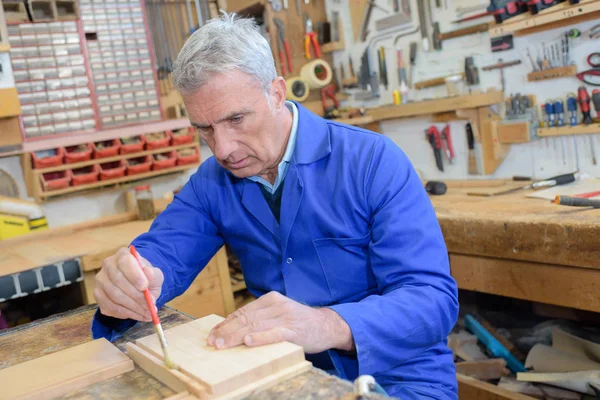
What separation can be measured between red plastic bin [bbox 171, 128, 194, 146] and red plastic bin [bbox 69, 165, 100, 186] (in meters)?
0.46

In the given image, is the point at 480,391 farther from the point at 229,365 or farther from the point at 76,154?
the point at 76,154

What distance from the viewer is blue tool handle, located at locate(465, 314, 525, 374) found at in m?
2.37

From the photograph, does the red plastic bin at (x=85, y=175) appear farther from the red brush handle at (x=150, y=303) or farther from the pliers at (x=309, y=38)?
the red brush handle at (x=150, y=303)

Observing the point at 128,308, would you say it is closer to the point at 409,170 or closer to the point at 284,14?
the point at 409,170

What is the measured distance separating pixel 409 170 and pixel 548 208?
0.99 m

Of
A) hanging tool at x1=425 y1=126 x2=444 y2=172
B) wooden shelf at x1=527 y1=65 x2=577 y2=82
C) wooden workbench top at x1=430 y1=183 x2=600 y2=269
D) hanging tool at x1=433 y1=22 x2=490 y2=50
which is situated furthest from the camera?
hanging tool at x1=425 y1=126 x2=444 y2=172

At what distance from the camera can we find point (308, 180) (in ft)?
4.91

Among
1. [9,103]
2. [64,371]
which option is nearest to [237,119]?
[64,371]

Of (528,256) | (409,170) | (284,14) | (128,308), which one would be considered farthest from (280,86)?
(284,14)

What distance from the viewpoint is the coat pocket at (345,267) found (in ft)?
4.83

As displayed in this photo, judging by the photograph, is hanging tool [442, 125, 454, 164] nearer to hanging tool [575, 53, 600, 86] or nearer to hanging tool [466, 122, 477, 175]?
hanging tool [466, 122, 477, 175]

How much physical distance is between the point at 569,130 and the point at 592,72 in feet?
0.86

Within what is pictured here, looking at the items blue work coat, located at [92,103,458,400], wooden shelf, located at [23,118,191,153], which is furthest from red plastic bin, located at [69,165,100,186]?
blue work coat, located at [92,103,458,400]

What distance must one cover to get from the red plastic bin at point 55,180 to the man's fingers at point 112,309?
1.83 meters
